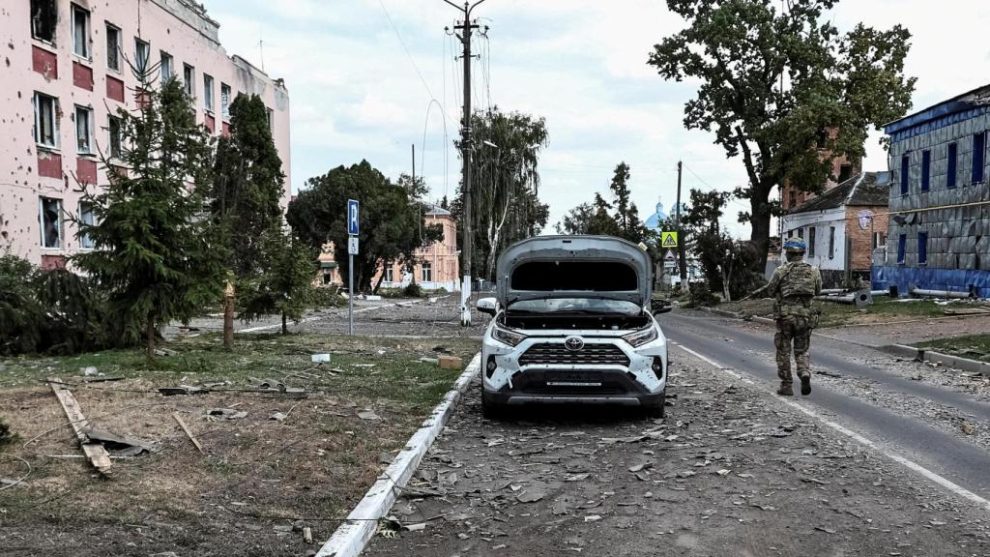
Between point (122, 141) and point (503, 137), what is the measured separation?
43756 mm

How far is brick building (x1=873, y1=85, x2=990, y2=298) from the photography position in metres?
25.9

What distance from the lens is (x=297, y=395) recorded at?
9.41m

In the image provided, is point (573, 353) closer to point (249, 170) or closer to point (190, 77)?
point (249, 170)

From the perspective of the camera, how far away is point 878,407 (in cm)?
960

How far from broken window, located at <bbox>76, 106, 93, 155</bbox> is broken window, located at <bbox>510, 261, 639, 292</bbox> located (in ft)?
61.2

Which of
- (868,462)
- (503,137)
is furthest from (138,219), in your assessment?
(503,137)

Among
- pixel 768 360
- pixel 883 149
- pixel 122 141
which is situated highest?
pixel 883 149

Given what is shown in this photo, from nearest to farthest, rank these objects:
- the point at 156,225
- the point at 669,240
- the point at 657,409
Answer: the point at 657,409 → the point at 156,225 → the point at 669,240

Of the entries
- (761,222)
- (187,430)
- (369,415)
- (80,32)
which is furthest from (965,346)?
(80,32)

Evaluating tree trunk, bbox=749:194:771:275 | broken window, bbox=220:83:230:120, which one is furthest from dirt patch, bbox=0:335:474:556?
tree trunk, bbox=749:194:771:275

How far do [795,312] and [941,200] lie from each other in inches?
867

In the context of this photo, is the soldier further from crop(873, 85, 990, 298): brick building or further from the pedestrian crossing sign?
the pedestrian crossing sign

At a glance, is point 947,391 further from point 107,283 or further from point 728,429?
point 107,283

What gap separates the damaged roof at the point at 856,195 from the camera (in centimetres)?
4266
